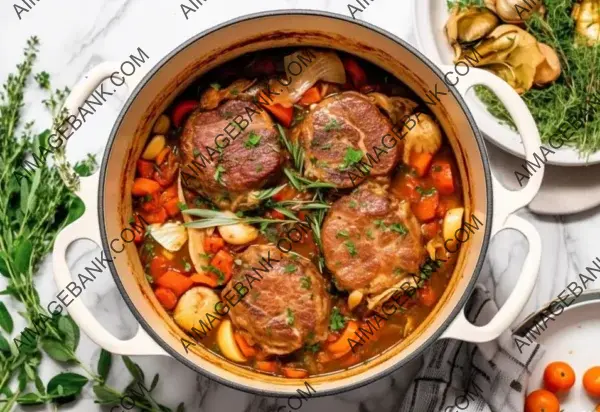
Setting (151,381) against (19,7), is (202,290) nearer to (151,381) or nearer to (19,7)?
(151,381)

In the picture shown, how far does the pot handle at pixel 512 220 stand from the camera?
2.62m

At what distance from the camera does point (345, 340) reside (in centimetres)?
301

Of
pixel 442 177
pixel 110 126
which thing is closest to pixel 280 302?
pixel 442 177

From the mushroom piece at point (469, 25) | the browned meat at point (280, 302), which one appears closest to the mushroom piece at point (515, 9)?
the mushroom piece at point (469, 25)

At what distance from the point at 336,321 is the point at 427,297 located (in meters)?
0.34

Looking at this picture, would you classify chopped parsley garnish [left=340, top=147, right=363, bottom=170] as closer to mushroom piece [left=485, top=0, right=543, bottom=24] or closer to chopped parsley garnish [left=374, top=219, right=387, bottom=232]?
chopped parsley garnish [left=374, top=219, right=387, bottom=232]

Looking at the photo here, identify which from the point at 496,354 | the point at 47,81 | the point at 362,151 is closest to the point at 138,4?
the point at 47,81

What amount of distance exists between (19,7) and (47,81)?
0.34 metres

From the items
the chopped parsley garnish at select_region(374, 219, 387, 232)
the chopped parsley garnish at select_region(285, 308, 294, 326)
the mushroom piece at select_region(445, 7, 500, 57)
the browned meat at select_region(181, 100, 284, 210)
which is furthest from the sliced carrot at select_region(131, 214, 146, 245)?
the mushroom piece at select_region(445, 7, 500, 57)

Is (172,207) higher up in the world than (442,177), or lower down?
lower down

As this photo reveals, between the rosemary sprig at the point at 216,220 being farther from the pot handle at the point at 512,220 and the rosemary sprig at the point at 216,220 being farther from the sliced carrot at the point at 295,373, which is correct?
the pot handle at the point at 512,220

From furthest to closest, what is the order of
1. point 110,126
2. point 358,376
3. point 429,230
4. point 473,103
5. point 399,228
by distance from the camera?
point 110,126 → point 473,103 → point 429,230 → point 399,228 → point 358,376

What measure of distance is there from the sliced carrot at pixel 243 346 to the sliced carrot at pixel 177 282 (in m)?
0.25

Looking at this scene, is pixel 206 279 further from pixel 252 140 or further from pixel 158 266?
pixel 252 140
